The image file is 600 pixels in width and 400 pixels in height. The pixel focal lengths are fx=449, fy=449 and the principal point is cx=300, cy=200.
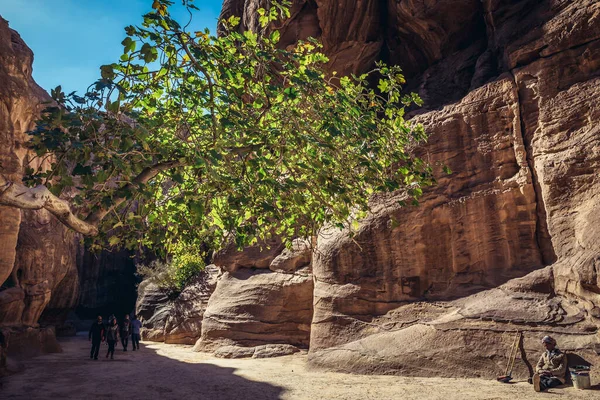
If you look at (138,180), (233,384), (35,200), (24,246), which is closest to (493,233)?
(233,384)

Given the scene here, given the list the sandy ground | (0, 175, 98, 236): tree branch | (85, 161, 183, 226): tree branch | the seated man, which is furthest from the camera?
the sandy ground

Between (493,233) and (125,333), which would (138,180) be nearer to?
(493,233)

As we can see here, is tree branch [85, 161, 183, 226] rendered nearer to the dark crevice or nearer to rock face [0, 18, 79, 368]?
rock face [0, 18, 79, 368]

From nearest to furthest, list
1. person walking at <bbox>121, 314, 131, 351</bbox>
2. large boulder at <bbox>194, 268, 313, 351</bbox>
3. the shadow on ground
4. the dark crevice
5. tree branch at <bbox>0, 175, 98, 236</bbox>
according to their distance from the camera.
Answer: tree branch at <bbox>0, 175, 98, 236</bbox>
the shadow on ground
the dark crevice
large boulder at <bbox>194, 268, 313, 351</bbox>
person walking at <bbox>121, 314, 131, 351</bbox>

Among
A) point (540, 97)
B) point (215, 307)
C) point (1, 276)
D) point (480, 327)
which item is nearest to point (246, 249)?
point (215, 307)

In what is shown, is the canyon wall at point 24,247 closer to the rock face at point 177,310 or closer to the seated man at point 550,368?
the rock face at point 177,310

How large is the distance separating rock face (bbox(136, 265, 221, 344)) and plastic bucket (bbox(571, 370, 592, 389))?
50.5ft

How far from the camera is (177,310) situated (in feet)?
70.3

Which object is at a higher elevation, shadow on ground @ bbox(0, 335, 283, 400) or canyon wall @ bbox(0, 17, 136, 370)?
canyon wall @ bbox(0, 17, 136, 370)

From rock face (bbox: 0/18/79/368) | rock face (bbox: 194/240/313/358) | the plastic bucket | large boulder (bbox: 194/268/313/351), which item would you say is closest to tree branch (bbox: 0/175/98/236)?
rock face (bbox: 0/18/79/368)

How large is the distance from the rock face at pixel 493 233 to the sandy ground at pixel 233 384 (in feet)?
2.83

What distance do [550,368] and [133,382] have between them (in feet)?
28.4

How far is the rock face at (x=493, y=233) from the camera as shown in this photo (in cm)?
978

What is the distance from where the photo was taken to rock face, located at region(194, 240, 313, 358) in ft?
49.7
